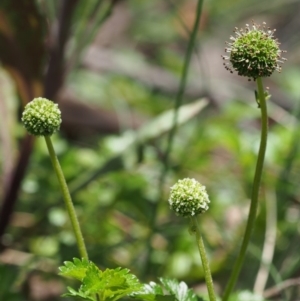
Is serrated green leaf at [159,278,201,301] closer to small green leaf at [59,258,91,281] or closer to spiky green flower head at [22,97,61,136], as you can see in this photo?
small green leaf at [59,258,91,281]

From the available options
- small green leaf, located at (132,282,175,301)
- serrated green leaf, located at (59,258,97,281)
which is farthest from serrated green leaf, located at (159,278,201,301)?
serrated green leaf, located at (59,258,97,281)

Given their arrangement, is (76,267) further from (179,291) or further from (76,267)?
(179,291)

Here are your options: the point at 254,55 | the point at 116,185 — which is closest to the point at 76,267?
the point at 254,55

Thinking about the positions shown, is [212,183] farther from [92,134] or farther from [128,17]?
[128,17]

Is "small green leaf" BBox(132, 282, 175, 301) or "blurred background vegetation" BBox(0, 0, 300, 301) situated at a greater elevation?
"blurred background vegetation" BBox(0, 0, 300, 301)

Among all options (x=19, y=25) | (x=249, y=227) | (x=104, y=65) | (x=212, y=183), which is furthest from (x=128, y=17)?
(x=249, y=227)

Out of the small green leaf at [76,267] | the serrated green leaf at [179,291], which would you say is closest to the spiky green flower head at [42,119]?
the small green leaf at [76,267]

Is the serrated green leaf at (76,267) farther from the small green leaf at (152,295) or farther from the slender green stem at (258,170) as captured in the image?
the slender green stem at (258,170)
